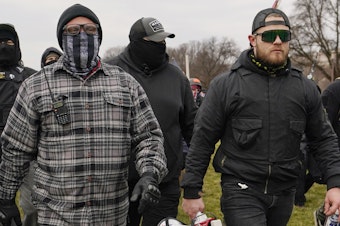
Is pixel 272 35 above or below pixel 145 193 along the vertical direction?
above

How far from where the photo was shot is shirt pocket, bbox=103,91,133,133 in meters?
2.88

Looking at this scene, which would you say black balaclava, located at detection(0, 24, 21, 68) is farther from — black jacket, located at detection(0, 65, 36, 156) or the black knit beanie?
the black knit beanie

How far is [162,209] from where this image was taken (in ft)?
13.9

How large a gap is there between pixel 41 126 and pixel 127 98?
521 mm

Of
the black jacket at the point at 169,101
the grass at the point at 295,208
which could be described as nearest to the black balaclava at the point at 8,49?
the black jacket at the point at 169,101

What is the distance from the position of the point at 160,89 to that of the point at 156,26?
1.76 feet

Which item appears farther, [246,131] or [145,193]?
[246,131]

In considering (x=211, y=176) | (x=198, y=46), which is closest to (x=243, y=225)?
(x=211, y=176)

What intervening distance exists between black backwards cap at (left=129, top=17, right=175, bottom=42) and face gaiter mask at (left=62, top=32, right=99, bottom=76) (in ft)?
4.08

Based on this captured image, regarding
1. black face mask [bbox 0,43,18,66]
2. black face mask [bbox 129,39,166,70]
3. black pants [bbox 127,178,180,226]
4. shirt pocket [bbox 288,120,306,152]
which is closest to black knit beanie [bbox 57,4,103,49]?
black face mask [bbox 129,39,166,70]

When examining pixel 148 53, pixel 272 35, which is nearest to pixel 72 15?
pixel 148 53

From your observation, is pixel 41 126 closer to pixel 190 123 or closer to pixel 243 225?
pixel 243 225

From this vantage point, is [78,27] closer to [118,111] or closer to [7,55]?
[118,111]

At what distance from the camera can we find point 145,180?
275 cm
